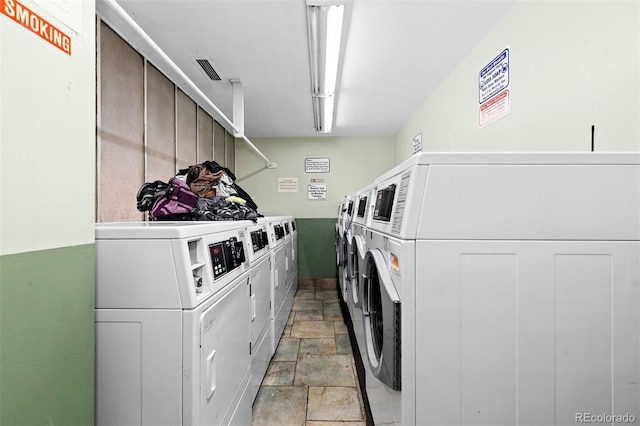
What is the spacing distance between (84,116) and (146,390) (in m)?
0.86

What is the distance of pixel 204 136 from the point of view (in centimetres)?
378

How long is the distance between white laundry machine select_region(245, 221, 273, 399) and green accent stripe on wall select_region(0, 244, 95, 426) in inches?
33.2

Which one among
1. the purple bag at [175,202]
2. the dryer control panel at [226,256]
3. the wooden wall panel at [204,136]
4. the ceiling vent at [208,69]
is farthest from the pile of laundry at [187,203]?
the wooden wall panel at [204,136]

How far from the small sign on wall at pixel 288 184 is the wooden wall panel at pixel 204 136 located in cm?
131

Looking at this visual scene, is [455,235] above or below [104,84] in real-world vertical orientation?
below

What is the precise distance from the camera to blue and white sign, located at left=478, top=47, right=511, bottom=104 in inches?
78.0

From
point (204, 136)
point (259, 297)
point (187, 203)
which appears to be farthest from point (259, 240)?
point (204, 136)

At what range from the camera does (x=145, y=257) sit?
0.96 m

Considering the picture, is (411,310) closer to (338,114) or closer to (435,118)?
(435,118)

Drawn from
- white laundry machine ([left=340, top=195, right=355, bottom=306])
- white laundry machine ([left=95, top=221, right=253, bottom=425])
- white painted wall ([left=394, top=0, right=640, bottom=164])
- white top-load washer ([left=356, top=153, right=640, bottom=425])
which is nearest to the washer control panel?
white laundry machine ([left=340, top=195, right=355, bottom=306])

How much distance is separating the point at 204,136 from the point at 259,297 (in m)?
2.67

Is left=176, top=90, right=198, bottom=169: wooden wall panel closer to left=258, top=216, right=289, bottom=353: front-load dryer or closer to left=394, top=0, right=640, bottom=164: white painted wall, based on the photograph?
left=258, top=216, right=289, bottom=353: front-load dryer

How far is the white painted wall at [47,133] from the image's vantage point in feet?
2.04

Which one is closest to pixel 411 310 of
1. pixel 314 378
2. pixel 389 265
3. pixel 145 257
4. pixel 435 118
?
pixel 389 265
